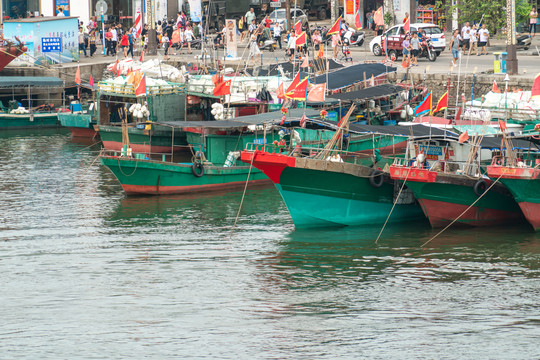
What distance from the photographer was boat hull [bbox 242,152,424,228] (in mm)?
21453

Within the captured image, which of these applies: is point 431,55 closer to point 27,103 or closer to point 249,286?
point 27,103

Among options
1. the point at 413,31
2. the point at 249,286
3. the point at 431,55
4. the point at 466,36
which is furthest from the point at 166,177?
the point at 466,36

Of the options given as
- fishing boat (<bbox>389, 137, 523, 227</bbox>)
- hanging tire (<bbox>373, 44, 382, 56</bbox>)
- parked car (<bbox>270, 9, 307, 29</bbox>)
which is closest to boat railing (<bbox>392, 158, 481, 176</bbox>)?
fishing boat (<bbox>389, 137, 523, 227</bbox>)

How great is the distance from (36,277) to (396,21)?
31700mm

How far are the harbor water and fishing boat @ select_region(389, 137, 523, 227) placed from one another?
46 centimetres

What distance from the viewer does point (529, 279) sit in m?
18.0

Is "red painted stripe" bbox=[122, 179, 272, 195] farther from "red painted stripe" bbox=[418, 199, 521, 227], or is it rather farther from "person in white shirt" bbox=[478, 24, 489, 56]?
"person in white shirt" bbox=[478, 24, 489, 56]

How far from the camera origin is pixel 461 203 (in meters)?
21.7

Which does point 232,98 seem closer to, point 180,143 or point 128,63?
point 180,143

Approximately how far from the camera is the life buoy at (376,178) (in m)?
21.8

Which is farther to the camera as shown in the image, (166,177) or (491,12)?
(491,12)

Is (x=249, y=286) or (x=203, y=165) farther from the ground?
(x=203, y=165)

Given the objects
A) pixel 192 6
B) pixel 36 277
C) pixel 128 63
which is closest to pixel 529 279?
pixel 36 277

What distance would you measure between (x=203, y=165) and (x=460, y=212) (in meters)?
7.88
